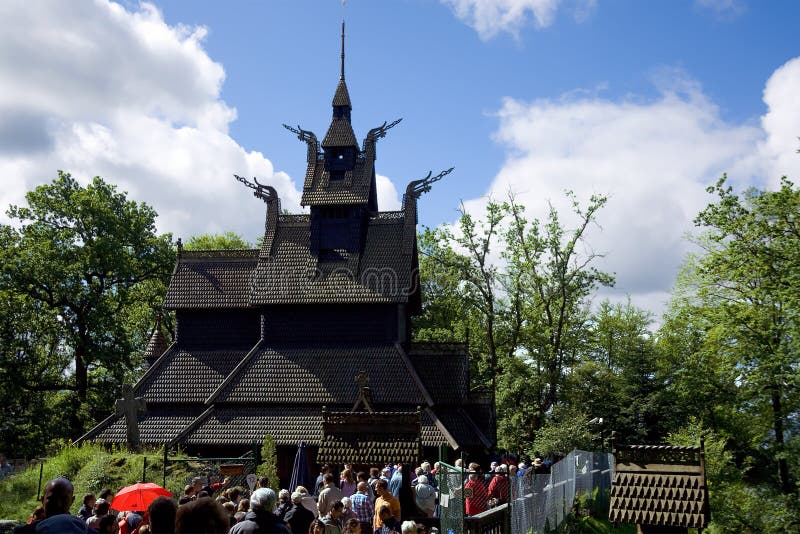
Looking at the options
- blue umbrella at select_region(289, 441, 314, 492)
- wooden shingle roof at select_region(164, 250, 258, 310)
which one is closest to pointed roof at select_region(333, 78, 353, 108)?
wooden shingle roof at select_region(164, 250, 258, 310)

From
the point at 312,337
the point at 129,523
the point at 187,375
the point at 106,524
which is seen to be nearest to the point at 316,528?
the point at 106,524

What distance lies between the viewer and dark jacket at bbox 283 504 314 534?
34.3 feet

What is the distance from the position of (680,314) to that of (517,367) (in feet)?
29.6

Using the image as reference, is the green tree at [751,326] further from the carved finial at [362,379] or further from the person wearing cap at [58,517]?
the person wearing cap at [58,517]

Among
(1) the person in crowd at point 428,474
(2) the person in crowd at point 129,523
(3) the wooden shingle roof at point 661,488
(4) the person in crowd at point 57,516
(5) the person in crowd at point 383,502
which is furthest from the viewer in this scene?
(1) the person in crowd at point 428,474

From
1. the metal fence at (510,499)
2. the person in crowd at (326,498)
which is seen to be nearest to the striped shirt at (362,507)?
the person in crowd at (326,498)

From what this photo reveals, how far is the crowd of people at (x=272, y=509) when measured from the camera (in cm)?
585

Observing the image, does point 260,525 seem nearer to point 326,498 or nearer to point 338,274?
point 326,498

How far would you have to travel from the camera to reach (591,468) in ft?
85.9

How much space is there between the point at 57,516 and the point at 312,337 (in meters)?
25.0

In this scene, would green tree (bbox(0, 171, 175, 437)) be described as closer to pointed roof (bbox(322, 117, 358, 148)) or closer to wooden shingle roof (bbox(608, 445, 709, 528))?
pointed roof (bbox(322, 117, 358, 148))

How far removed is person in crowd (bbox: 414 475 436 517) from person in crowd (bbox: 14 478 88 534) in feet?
32.9

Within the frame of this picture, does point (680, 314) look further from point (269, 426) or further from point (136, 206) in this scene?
point (136, 206)

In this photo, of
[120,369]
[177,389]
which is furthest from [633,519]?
[120,369]
